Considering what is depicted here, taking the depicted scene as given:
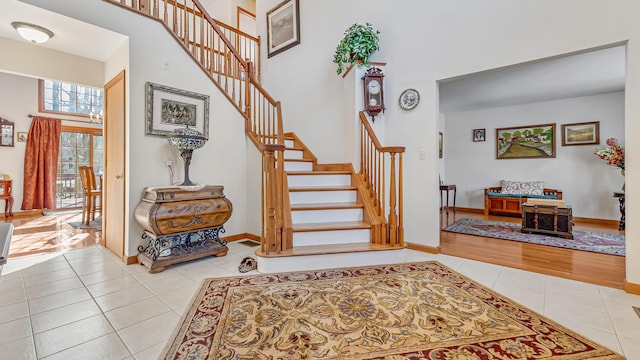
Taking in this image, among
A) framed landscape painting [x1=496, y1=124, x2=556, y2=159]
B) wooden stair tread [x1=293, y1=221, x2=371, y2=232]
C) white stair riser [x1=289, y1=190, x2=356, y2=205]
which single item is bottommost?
wooden stair tread [x1=293, y1=221, x2=371, y2=232]

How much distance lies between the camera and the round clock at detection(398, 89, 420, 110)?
11.2 ft

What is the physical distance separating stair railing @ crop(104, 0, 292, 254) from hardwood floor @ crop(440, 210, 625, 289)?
218 centimetres

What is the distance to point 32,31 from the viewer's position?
8.84 feet

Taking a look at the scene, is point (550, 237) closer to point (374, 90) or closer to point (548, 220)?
point (548, 220)

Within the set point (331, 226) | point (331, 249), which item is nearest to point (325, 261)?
point (331, 249)

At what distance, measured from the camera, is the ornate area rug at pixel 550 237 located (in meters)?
3.48

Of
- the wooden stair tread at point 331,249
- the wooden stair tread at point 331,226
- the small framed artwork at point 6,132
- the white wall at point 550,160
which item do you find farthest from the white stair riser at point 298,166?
the small framed artwork at point 6,132

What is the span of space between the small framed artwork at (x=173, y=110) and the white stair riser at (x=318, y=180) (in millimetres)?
1295

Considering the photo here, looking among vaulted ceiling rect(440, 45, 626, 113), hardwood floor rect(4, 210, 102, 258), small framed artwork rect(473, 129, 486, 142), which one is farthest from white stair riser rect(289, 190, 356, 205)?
small framed artwork rect(473, 129, 486, 142)

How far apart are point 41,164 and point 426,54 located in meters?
7.87

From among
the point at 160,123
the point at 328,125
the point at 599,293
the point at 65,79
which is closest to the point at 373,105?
the point at 328,125

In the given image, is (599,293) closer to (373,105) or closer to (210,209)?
(373,105)

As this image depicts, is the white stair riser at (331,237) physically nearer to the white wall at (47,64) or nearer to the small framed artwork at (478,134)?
the white wall at (47,64)

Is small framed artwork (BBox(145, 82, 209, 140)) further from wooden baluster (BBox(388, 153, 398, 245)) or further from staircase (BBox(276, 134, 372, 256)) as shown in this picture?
wooden baluster (BBox(388, 153, 398, 245))
